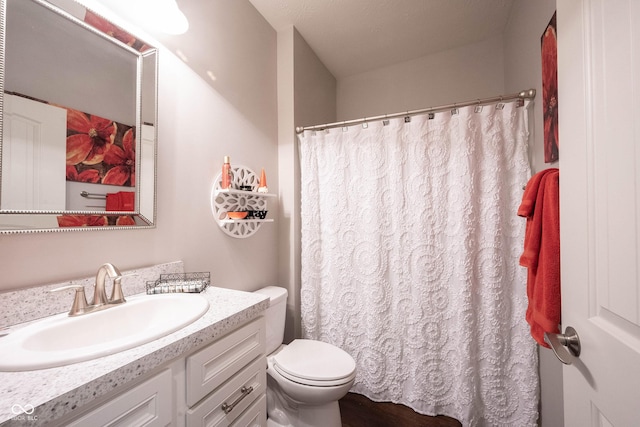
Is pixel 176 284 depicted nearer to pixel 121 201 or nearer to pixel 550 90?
pixel 121 201

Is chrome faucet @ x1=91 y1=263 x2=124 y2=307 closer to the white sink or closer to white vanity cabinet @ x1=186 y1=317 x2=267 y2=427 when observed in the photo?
the white sink

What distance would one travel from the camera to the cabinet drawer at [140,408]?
0.51 m

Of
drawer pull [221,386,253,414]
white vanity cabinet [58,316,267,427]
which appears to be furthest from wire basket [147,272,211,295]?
drawer pull [221,386,253,414]

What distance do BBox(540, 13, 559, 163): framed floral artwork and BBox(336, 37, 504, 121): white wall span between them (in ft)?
3.40

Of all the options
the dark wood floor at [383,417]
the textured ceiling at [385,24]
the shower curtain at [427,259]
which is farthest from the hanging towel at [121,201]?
the dark wood floor at [383,417]

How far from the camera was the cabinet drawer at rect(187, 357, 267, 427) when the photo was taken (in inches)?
28.6

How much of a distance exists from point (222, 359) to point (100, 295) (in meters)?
0.46

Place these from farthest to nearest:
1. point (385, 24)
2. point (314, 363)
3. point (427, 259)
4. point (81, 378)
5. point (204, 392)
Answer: point (385, 24), point (427, 259), point (314, 363), point (204, 392), point (81, 378)

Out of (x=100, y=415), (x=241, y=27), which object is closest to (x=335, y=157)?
(x=241, y=27)

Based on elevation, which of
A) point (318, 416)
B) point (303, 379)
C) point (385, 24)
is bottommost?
point (318, 416)

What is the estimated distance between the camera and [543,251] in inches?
34.4

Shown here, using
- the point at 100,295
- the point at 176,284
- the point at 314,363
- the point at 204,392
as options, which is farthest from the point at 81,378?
the point at 314,363

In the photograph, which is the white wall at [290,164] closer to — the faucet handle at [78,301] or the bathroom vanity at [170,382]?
the bathroom vanity at [170,382]

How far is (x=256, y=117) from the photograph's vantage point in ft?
5.62
